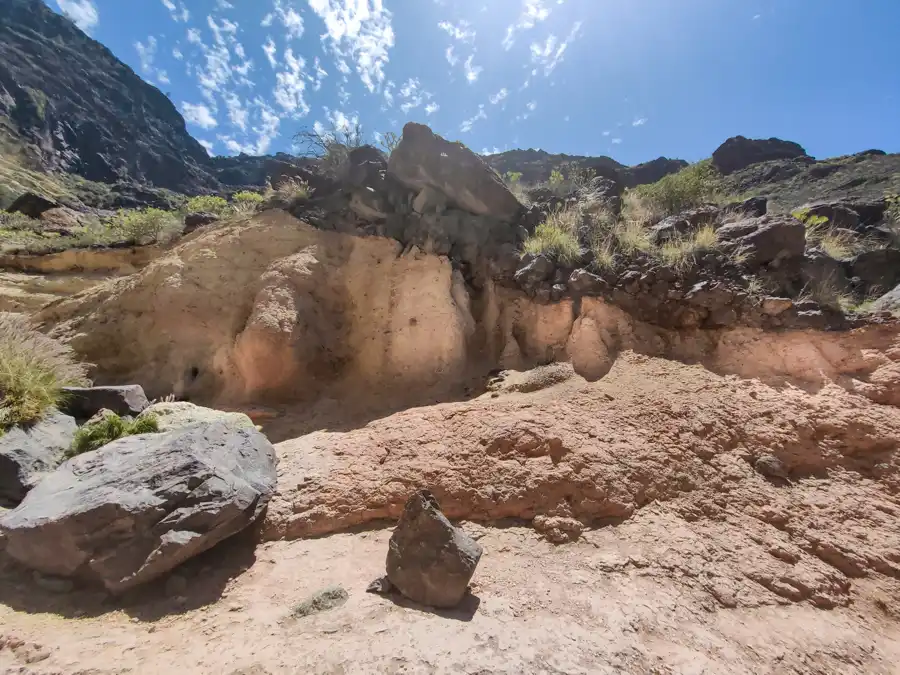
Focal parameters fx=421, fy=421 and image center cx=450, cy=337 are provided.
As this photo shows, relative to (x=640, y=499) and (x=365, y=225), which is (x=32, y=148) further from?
(x=640, y=499)

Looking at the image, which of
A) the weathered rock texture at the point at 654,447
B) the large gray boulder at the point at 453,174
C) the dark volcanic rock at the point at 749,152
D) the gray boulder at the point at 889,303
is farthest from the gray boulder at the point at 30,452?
the dark volcanic rock at the point at 749,152

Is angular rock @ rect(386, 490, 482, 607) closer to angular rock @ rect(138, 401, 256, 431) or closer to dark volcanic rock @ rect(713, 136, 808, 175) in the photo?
angular rock @ rect(138, 401, 256, 431)

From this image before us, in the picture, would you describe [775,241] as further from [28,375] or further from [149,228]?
[149,228]

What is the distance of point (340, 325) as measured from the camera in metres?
7.53

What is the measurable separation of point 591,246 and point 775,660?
5.31 metres

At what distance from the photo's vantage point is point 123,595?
10.0 ft

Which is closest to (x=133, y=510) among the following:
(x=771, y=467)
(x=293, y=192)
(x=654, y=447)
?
(x=654, y=447)

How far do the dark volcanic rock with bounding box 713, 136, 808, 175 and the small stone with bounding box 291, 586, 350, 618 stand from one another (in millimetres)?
28056

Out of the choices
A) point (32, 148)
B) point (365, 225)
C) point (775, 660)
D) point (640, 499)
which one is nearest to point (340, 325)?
point (365, 225)

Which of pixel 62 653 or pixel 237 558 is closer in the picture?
pixel 62 653

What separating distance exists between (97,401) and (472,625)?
5.26 metres

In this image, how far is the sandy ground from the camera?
2.34m

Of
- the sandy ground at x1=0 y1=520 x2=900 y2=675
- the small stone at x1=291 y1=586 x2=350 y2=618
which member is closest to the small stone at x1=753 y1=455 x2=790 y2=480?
the sandy ground at x1=0 y1=520 x2=900 y2=675

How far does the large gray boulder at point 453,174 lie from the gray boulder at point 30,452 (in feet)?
21.8
